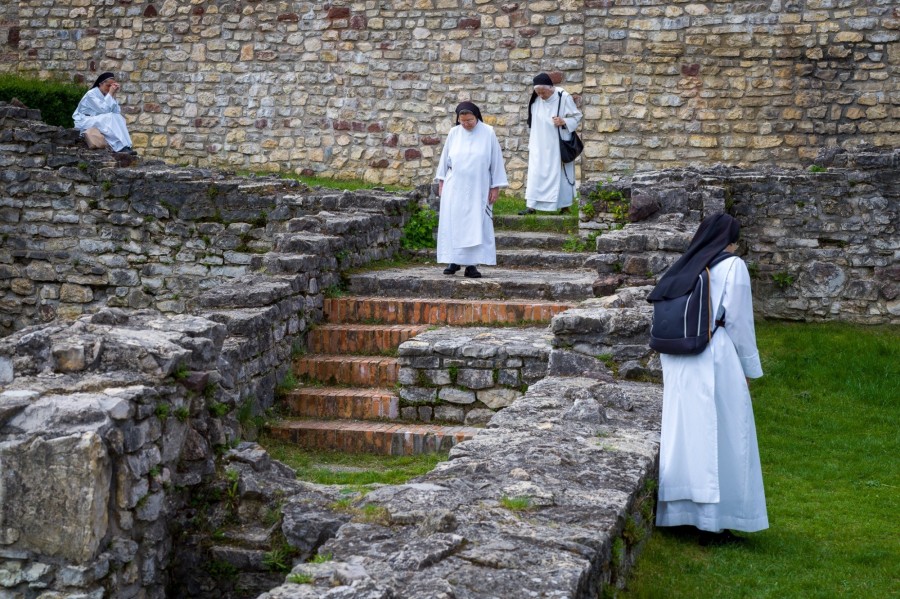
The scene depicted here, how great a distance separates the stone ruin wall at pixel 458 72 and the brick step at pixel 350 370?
8695mm

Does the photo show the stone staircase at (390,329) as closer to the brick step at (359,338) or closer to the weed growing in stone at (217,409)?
the brick step at (359,338)

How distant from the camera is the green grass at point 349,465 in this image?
6707 millimetres

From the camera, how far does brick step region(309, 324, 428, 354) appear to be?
28.2ft

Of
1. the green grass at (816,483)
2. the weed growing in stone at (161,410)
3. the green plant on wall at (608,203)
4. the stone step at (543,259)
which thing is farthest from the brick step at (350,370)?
the green plant on wall at (608,203)

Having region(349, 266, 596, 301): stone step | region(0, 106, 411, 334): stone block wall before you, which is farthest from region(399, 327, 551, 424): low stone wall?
region(0, 106, 411, 334): stone block wall

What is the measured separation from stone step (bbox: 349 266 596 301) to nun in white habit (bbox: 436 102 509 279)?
0.19 meters

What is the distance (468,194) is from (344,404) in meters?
2.60

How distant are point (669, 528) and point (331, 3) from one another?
13.7 meters

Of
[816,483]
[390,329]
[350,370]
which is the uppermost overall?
[390,329]

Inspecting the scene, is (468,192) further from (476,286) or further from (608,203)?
(608,203)

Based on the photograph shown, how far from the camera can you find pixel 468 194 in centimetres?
981

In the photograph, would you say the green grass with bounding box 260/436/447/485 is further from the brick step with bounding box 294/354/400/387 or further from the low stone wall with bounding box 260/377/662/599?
the low stone wall with bounding box 260/377/662/599

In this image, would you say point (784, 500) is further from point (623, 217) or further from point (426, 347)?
point (623, 217)

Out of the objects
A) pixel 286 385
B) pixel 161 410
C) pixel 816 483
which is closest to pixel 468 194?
pixel 286 385
